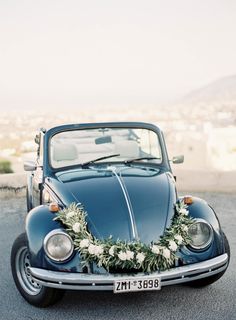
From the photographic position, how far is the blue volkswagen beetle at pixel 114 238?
14.0 ft

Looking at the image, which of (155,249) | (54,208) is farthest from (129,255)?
(54,208)

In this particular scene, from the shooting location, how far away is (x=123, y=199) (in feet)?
15.5

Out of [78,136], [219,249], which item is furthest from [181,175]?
[219,249]

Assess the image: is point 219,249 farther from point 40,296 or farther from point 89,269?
point 40,296

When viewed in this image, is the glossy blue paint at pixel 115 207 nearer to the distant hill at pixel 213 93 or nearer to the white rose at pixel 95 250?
the white rose at pixel 95 250

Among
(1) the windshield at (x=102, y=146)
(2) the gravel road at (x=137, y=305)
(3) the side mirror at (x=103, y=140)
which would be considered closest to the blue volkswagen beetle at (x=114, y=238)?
(2) the gravel road at (x=137, y=305)

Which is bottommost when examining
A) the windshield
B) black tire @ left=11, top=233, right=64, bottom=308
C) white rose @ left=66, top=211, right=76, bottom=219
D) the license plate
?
black tire @ left=11, top=233, right=64, bottom=308

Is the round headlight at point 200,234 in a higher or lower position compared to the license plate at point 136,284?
higher

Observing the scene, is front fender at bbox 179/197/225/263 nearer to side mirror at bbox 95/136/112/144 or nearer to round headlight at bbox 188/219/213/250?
round headlight at bbox 188/219/213/250

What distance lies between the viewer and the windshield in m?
5.82

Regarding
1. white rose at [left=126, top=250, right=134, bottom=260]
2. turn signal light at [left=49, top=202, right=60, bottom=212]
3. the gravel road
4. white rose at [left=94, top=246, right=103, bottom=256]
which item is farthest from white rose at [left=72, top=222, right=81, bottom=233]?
the gravel road

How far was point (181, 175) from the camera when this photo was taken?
10320mm

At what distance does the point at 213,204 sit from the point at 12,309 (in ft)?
17.4

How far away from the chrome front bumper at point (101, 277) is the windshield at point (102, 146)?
175 cm
